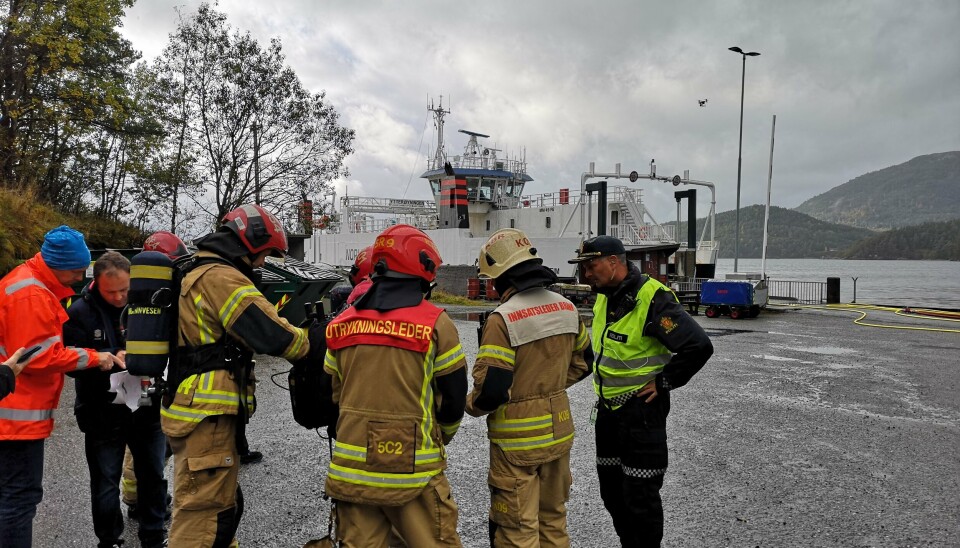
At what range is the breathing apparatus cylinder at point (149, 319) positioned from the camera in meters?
2.61

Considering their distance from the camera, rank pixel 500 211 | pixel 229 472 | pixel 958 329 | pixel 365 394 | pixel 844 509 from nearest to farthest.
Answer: pixel 365 394, pixel 229 472, pixel 844 509, pixel 958 329, pixel 500 211

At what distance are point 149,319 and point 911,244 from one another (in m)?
199

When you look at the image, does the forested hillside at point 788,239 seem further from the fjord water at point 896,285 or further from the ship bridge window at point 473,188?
the ship bridge window at point 473,188

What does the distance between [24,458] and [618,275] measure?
3.14 m

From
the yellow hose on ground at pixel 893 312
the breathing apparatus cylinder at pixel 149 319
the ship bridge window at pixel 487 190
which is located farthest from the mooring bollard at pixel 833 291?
the breathing apparatus cylinder at pixel 149 319

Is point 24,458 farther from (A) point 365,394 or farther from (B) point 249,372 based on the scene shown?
(A) point 365,394

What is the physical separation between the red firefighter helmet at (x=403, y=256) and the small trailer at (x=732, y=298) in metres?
16.9

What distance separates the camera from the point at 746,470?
466 centimetres

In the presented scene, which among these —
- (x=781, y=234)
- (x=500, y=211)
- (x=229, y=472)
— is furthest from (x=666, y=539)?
(x=781, y=234)

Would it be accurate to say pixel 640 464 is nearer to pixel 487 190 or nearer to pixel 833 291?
pixel 833 291

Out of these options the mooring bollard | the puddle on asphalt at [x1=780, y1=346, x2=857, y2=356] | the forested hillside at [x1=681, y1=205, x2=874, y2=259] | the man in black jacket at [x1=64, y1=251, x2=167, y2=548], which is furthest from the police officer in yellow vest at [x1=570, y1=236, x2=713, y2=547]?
the forested hillside at [x1=681, y1=205, x2=874, y2=259]

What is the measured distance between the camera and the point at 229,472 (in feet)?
8.63

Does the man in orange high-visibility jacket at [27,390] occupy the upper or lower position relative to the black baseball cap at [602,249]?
lower

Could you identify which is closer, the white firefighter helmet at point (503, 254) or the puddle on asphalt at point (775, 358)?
the white firefighter helmet at point (503, 254)
